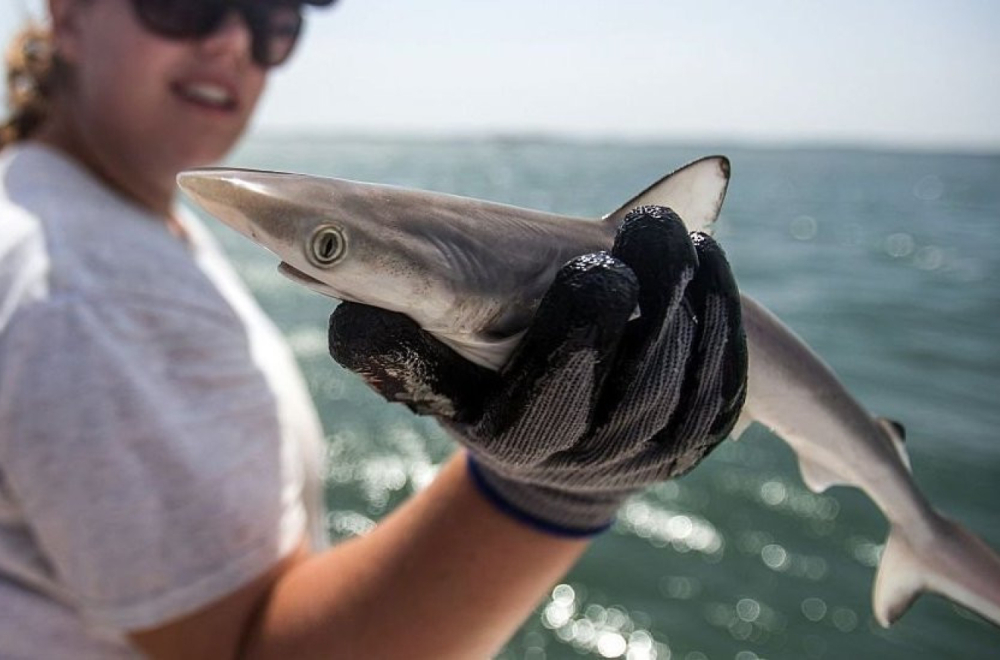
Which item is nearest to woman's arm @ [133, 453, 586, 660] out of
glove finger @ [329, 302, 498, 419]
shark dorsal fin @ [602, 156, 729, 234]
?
glove finger @ [329, 302, 498, 419]

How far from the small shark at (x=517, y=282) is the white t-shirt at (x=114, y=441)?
789 mm

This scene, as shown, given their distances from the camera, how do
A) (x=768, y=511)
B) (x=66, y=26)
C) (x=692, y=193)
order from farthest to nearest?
(x=768, y=511) → (x=66, y=26) → (x=692, y=193)

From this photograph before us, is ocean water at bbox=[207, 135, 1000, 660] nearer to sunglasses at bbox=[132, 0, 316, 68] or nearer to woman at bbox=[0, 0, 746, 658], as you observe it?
woman at bbox=[0, 0, 746, 658]

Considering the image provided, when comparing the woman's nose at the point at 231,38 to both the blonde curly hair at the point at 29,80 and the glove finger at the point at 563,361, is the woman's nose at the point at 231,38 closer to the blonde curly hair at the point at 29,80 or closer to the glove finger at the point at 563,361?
the blonde curly hair at the point at 29,80

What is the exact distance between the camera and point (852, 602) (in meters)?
6.71

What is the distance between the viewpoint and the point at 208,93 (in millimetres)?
2844

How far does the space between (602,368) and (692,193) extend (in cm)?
55

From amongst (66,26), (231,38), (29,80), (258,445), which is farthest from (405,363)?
(29,80)

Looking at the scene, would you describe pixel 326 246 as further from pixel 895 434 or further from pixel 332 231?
pixel 895 434

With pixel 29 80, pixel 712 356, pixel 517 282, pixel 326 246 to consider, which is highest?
pixel 29 80

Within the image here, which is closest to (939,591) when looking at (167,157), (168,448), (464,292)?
(464,292)

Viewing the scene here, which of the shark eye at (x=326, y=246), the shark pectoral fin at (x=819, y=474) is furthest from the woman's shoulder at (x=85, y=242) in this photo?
the shark pectoral fin at (x=819, y=474)

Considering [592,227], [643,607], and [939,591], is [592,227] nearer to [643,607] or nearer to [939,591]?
[939,591]

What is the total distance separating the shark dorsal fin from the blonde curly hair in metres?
2.31
